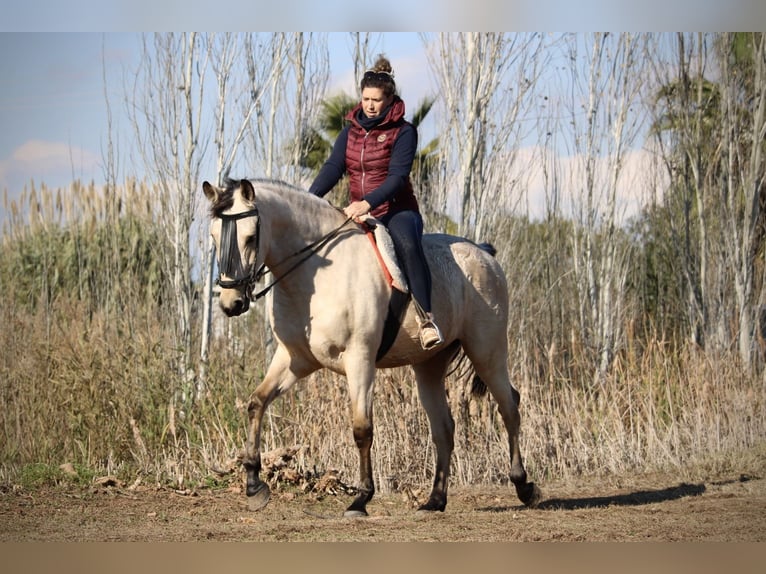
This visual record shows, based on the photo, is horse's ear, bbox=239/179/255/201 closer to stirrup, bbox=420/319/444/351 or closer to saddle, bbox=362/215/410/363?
saddle, bbox=362/215/410/363

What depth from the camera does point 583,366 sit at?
10203 mm

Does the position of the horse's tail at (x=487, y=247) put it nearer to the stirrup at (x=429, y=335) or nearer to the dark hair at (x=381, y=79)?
the stirrup at (x=429, y=335)

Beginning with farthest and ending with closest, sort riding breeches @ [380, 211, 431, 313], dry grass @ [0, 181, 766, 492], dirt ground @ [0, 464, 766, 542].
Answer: dry grass @ [0, 181, 766, 492]
riding breeches @ [380, 211, 431, 313]
dirt ground @ [0, 464, 766, 542]

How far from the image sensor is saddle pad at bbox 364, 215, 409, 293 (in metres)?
5.96

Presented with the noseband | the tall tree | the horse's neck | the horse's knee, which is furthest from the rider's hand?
the tall tree

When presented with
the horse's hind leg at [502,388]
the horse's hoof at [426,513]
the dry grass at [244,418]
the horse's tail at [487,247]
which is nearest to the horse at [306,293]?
the horse's hoof at [426,513]

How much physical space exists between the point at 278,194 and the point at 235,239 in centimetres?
57

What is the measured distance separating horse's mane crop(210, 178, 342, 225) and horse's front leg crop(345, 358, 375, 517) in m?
0.97

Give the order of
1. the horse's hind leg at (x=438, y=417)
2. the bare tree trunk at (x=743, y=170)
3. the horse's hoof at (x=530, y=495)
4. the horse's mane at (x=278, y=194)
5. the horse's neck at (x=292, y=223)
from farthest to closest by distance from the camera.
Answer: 1. the bare tree trunk at (x=743, y=170)
2. the horse's hoof at (x=530, y=495)
3. the horse's hind leg at (x=438, y=417)
4. the horse's neck at (x=292, y=223)
5. the horse's mane at (x=278, y=194)

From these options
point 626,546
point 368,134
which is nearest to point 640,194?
point 368,134

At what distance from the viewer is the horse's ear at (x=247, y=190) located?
17.4 ft

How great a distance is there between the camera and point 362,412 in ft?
18.9

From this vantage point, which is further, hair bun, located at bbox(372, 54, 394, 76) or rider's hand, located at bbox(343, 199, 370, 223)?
hair bun, located at bbox(372, 54, 394, 76)

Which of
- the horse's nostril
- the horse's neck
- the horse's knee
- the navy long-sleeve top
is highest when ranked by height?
the navy long-sleeve top
